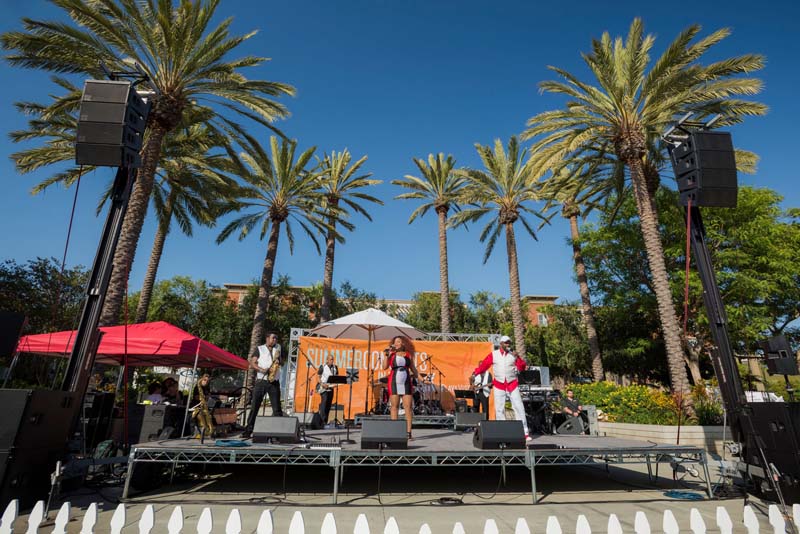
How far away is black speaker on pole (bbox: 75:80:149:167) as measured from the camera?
17.9 ft

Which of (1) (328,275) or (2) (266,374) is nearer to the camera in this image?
(2) (266,374)

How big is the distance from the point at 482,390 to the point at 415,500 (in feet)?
20.5

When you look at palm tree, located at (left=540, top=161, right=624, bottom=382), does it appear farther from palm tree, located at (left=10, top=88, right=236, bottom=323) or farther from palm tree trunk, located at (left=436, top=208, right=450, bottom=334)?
palm tree, located at (left=10, top=88, right=236, bottom=323)

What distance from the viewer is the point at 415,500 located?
5750 mm

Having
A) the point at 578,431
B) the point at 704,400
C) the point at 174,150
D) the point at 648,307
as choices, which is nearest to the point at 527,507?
the point at 578,431

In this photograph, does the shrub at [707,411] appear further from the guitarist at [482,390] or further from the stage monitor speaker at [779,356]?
the stage monitor speaker at [779,356]

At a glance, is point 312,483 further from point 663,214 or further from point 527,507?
point 663,214

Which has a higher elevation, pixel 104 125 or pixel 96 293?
pixel 104 125

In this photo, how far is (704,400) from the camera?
1152cm

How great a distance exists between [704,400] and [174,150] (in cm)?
1972

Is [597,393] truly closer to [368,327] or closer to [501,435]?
[368,327]

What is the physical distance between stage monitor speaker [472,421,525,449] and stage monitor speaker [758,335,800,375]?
3.18 metres

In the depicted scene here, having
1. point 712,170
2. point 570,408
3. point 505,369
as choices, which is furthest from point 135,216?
point 712,170

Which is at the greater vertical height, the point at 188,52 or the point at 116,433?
the point at 188,52
